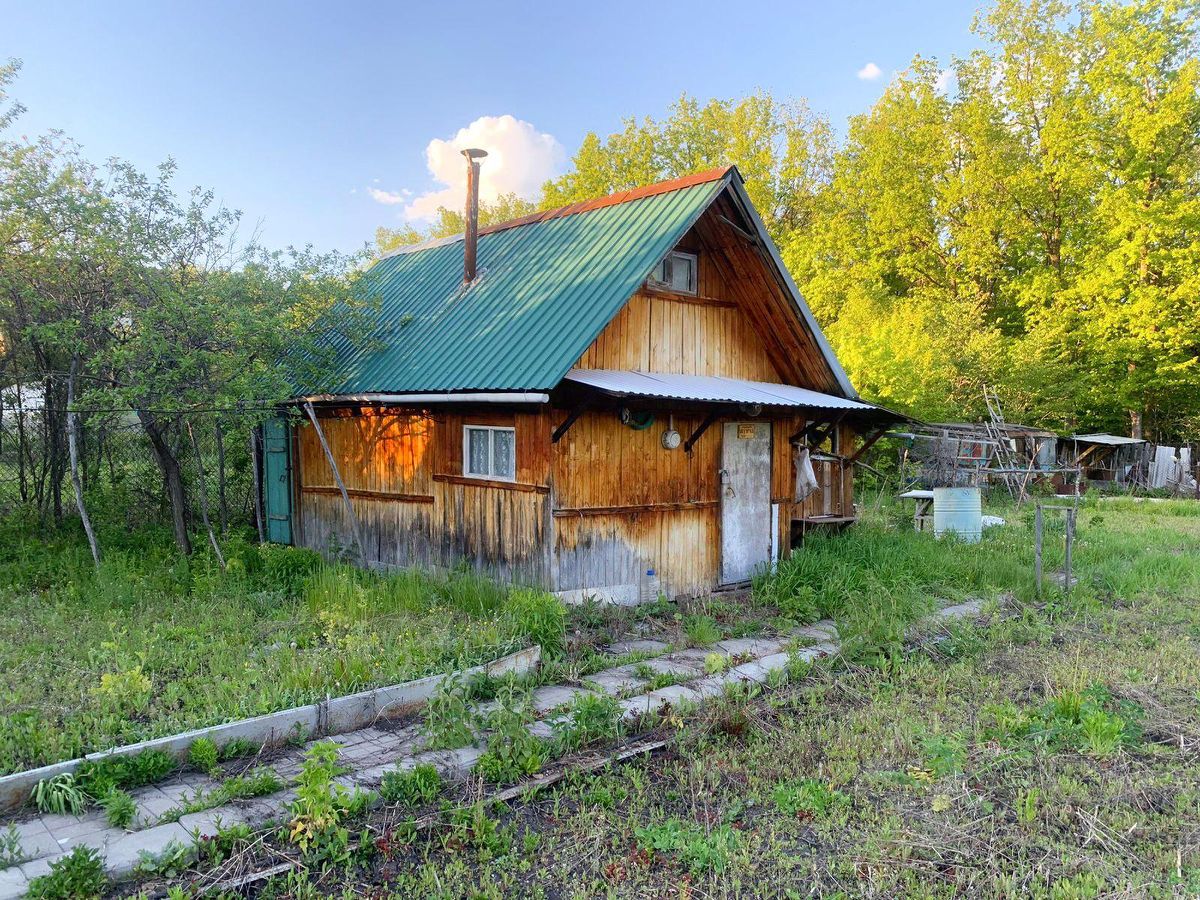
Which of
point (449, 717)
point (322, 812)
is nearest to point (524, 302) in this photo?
point (449, 717)

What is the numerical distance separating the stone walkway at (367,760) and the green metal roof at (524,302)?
2763 mm

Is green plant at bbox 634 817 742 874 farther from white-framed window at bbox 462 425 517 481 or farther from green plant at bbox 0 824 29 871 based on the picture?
white-framed window at bbox 462 425 517 481

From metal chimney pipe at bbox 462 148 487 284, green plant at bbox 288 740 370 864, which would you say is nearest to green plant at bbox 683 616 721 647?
green plant at bbox 288 740 370 864

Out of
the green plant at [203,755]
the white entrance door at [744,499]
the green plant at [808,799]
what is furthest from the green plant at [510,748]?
the white entrance door at [744,499]

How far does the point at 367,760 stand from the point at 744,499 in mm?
6124

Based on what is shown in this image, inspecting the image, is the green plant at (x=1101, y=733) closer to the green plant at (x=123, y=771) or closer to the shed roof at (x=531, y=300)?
the shed roof at (x=531, y=300)

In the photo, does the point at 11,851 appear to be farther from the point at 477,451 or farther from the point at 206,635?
the point at 477,451

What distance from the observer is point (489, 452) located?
8.41 m

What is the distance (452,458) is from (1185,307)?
24.3m

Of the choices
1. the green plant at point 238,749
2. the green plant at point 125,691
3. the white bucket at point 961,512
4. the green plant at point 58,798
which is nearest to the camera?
the green plant at point 58,798

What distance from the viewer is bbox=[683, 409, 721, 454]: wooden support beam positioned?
8.80 m

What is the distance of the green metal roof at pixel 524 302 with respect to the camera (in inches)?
306

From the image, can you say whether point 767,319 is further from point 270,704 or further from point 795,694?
point 270,704

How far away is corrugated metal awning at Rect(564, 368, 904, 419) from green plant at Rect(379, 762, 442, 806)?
3.79m
